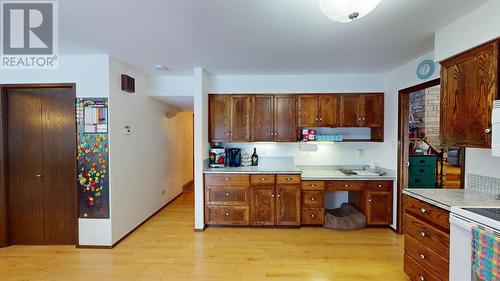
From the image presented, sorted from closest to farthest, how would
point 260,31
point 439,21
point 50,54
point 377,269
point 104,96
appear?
point 439,21 < point 260,31 < point 377,269 < point 50,54 < point 104,96

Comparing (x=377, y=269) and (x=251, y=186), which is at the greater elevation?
(x=251, y=186)

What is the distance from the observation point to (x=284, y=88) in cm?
385

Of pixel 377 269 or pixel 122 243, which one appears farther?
pixel 122 243

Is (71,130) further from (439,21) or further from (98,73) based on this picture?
(439,21)

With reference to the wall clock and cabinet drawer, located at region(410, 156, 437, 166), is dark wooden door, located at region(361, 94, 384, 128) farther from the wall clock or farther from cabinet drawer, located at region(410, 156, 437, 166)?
cabinet drawer, located at region(410, 156, 437, 166)

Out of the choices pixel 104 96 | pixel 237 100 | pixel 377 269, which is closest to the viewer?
pixel 377 269

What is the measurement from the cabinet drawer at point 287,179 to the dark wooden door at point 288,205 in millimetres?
64

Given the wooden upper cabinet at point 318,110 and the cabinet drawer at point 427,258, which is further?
the wooden upper cabinet at point 318,110

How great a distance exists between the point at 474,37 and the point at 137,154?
13.5 feet

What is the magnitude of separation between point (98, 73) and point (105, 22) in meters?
1.03

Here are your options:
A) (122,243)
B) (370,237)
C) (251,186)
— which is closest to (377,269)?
(370,237)

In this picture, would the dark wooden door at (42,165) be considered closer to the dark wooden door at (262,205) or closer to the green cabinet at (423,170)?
the dark wooden door at (262,205)

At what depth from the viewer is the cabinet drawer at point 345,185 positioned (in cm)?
347

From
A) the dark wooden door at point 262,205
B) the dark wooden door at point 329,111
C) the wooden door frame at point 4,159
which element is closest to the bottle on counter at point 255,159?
the dark wooden door at point 262,205
